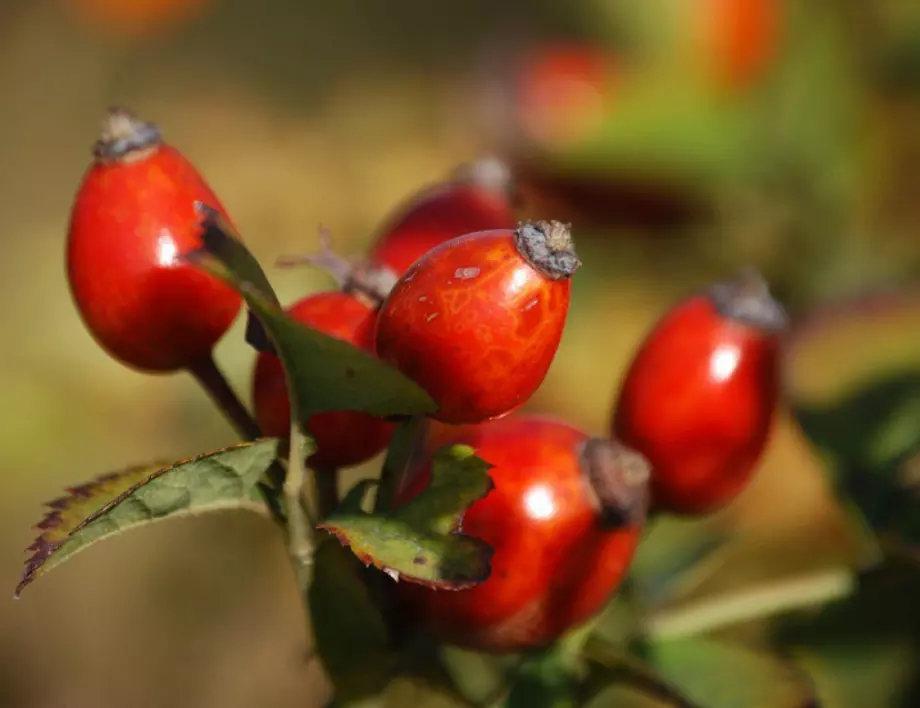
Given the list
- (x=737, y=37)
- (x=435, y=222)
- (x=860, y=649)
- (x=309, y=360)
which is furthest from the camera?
(x=737, y=37)

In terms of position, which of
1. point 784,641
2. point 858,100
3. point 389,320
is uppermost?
point 389,320

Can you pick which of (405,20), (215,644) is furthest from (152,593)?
(405,20)

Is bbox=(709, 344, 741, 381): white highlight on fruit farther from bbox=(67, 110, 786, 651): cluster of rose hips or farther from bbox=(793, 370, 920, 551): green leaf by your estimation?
bbox=(793, 370, 920, 551): green leaf

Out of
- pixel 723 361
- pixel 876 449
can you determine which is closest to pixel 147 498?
pixel 723 361

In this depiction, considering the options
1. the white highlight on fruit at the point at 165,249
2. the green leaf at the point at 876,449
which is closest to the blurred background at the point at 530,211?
the green leaf at the point at 876,449

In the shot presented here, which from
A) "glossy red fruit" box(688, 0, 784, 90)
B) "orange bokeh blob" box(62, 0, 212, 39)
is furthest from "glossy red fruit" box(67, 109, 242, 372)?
"orange bokeh blob" box(62, 0, 212, 39)

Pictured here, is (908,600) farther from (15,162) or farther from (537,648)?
(15,162)

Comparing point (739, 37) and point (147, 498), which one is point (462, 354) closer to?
point (147, 498)
